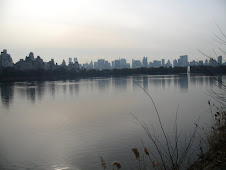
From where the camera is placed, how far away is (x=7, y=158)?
6.49m

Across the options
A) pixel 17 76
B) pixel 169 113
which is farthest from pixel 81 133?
pixel 17 76

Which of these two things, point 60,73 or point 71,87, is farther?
point 60,73

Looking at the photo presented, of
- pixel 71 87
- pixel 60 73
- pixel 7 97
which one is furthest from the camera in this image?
pixel 60 73

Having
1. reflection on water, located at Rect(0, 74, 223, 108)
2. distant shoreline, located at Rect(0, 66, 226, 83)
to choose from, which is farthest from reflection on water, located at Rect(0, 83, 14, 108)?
distant shoreline, located at Rect(0, 66, 226, 83)

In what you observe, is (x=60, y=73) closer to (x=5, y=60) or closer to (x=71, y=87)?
(x=5, y=60)

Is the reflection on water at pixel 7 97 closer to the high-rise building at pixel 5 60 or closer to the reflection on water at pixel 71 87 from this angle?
the reflection on water at pixel 71 87

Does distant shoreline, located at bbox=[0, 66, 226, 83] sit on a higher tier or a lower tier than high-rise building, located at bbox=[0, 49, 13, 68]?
lower

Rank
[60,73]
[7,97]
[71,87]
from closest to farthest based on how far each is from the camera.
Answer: [7,97] → [71,87] → [60,73]

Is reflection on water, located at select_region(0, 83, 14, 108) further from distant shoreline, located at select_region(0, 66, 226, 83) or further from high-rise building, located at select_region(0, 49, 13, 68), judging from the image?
high-rise building, located at select_region(0, 49, 13, 68)

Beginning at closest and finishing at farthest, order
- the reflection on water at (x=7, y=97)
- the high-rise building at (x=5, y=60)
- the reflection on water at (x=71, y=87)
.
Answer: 1. the reflection on water at (x=7, y=97)
2. the reflection on water at (x=71, y=87)
3. the high-rise building at (x=5, y=60)

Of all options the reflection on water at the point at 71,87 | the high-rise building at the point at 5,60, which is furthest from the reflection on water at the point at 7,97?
the high-rise building at the point at 5,60

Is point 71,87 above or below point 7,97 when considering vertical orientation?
above

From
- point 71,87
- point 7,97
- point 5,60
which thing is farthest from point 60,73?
point 7,97

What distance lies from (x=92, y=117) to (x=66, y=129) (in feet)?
7.53
